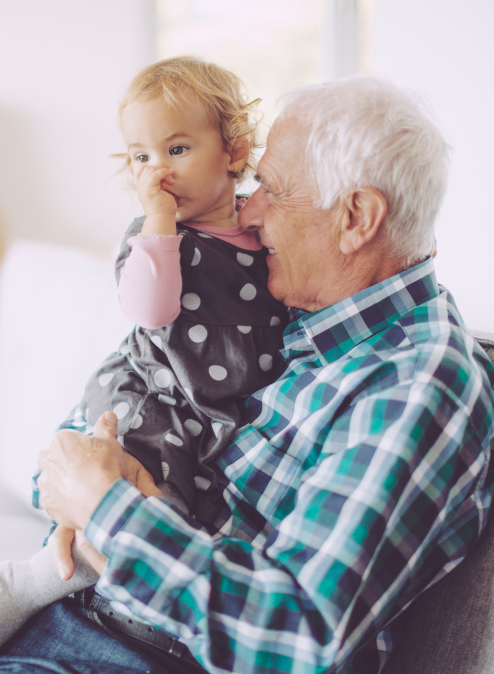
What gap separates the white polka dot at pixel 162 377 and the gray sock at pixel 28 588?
38 centimetres

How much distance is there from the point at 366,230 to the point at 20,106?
1.98 metres

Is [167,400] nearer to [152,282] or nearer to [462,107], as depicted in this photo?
[152,282]

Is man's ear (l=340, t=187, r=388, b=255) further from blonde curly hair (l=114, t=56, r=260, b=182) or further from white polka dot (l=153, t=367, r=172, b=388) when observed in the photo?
white polka dot (l=153, t=367, r=172, b=388)

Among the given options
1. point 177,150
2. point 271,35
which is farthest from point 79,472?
point 271,35

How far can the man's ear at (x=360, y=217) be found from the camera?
3.33 ft

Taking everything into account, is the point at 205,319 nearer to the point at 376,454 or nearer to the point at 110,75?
the point at 376,454

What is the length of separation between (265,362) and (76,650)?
0.67 m

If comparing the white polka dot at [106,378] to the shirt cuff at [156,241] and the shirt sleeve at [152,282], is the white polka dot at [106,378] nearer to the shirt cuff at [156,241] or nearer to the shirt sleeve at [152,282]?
the shirt sleeve at [152,282]

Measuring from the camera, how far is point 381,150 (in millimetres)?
991

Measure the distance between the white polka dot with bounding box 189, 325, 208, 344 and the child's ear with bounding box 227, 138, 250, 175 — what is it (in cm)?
40

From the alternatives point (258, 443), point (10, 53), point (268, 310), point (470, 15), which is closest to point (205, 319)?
point (268, 310)

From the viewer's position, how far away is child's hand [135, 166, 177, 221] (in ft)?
3.45

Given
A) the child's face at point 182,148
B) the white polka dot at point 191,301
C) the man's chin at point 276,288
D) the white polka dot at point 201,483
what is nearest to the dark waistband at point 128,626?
the white polka dot at point 201,483

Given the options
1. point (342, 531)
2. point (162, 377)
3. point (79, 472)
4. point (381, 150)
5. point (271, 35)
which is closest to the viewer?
point (342, 531)
